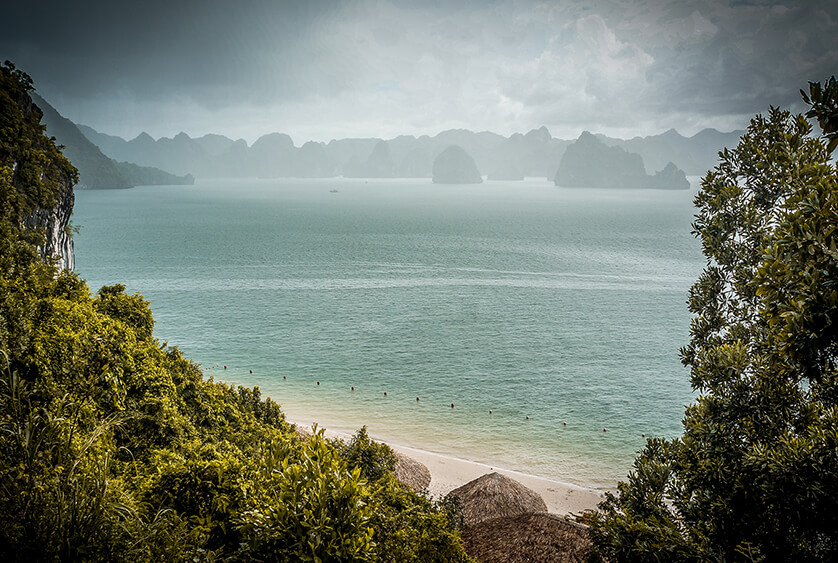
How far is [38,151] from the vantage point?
72.5ft

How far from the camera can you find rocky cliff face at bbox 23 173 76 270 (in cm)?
2128

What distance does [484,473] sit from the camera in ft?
77.8

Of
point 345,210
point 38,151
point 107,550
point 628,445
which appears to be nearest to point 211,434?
point 107,550

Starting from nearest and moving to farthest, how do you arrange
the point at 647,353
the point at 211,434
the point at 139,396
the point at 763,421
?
the point at 763,421, the point at 139,396, the point at 211,434, the point at 647,353

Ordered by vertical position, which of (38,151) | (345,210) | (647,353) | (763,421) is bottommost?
Answer: (647,353)

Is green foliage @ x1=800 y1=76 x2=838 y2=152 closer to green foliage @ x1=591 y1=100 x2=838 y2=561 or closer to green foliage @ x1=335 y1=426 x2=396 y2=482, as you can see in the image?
green foliage @ x1=591 y1=100 x2=838 y2=561

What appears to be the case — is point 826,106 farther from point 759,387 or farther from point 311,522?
point 311,522

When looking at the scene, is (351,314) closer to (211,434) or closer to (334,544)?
(211,434)

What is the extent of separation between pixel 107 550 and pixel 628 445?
27.0 metres

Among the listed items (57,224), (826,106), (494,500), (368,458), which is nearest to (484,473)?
(494,500)

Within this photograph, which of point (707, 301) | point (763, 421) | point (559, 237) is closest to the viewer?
point (763, 421)

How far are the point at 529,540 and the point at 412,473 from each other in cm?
765

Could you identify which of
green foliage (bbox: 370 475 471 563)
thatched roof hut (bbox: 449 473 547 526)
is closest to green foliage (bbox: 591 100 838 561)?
green foliage (bbox: 370 475 471 563)

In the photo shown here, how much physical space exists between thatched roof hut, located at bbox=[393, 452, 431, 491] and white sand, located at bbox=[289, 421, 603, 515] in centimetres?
47
